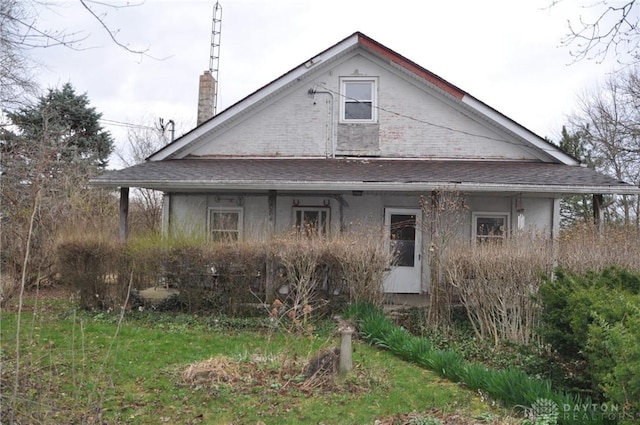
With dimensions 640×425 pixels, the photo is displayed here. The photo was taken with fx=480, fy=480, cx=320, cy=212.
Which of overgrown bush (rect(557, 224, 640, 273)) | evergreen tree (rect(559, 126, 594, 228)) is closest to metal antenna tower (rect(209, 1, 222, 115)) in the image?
overgrown bush (rect(557, 224, 640, 273))

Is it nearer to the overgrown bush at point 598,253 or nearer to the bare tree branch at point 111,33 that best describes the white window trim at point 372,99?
the overgrown bush at point 598,253

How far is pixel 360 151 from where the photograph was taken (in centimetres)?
1312

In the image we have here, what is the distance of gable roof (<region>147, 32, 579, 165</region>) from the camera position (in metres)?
12.5

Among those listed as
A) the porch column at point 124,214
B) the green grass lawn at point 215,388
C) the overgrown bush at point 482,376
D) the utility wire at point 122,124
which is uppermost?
the utility wire at point 122,124

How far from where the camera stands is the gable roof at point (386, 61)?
12.5 m

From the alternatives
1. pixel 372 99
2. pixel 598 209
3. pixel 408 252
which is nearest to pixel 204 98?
pixel 372 99

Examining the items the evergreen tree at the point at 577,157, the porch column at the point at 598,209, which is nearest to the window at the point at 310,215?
the porch column at the point at 598,209

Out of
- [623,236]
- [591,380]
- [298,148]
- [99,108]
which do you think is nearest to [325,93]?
[298,148]

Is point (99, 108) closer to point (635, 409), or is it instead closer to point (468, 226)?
point (468, 226)

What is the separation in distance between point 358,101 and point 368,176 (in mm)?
3307

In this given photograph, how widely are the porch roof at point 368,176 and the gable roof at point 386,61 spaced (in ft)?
1.74

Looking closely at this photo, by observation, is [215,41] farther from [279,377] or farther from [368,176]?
[279,377]

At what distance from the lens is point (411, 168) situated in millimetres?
11875

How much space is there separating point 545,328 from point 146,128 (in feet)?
100
